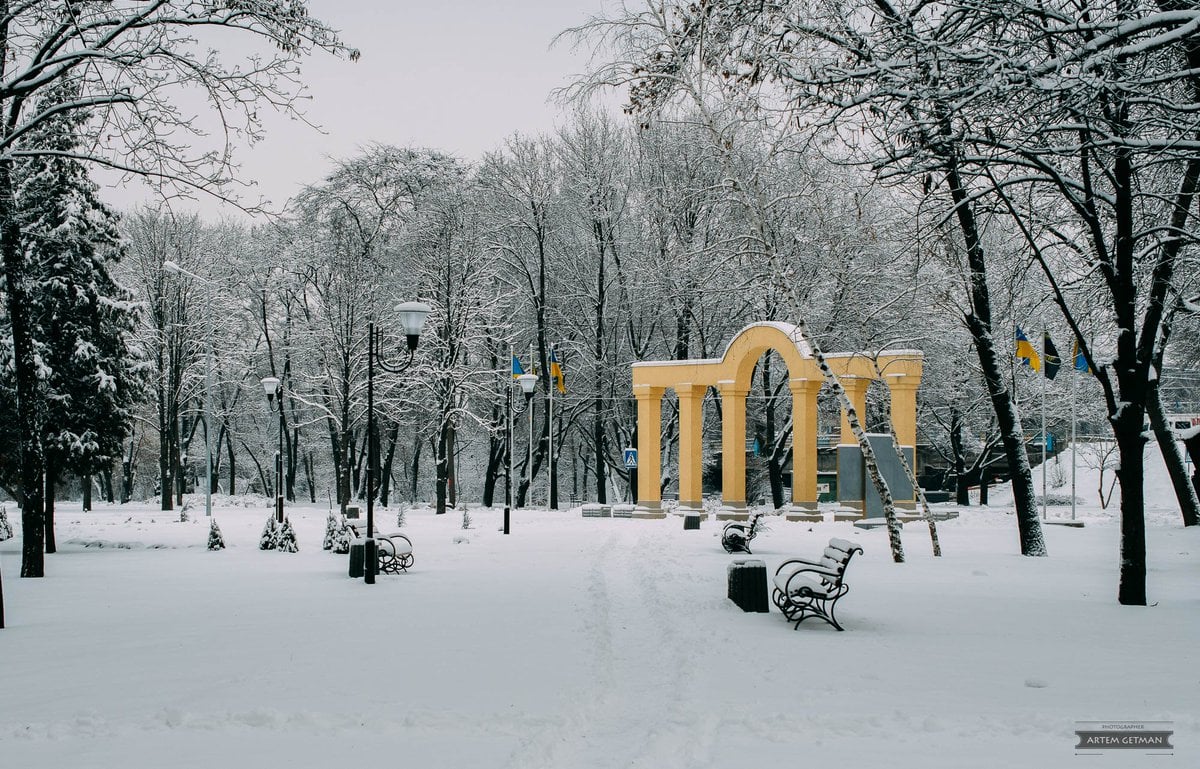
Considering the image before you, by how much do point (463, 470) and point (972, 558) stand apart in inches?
1464

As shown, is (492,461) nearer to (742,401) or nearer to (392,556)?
(742,401)

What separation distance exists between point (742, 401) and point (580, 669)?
2098cm

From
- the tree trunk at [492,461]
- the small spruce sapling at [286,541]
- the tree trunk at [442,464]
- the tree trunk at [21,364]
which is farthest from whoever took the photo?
the tree trunk at [492,461]

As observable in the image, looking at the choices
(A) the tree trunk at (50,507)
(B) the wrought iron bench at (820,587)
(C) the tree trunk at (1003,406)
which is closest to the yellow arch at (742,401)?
(C) the tree trunk at (1003,406)

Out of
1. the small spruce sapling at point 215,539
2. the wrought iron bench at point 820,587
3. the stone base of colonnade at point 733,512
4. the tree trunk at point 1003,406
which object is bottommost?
the stone base of colonnade at point 733,512

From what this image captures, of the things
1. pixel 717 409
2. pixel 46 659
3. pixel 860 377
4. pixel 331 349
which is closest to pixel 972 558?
pixel 860 377

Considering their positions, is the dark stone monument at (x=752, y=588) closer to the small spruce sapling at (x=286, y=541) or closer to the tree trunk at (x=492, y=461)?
the small spruce sapling at (x=286, y=541)

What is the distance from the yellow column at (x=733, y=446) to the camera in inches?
1088

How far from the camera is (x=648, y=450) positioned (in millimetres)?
28859

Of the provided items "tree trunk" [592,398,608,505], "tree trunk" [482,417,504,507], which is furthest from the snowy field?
"tree trunk" [482,417,504,507]

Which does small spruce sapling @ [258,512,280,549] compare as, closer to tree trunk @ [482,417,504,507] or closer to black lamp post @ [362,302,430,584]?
black lamp post @ [362,302,430,584]

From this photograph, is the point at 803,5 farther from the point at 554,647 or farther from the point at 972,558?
the point at 972,558

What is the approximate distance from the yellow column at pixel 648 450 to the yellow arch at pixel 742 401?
0.03 metres

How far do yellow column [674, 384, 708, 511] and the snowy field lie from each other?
44.9 ft
